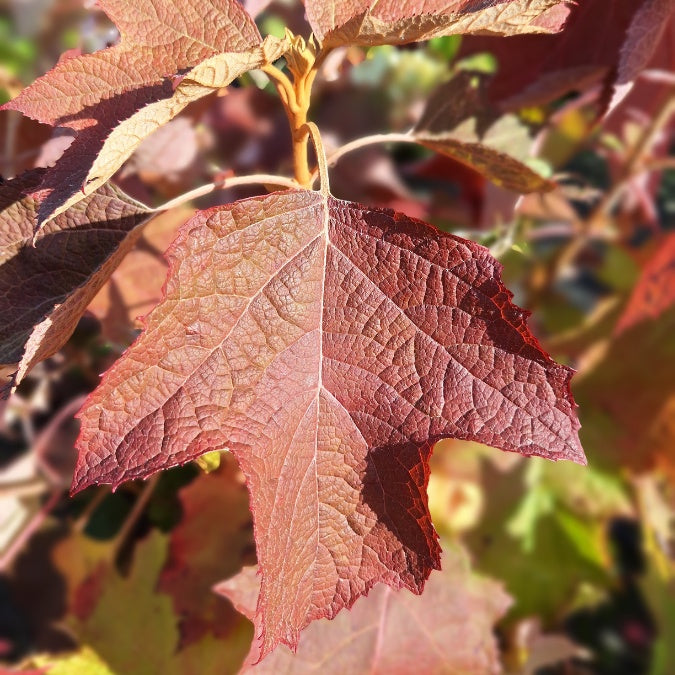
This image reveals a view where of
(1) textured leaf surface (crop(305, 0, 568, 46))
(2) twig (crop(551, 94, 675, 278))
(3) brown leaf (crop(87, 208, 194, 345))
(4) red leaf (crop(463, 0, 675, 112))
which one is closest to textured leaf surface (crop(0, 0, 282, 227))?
(1) textured leaf surface (crop(305, 0, 568, 46))

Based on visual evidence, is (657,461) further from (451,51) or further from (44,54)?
(44,54)

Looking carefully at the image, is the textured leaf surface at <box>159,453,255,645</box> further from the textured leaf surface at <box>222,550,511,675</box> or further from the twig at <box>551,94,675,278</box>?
the twig at <box>551,94,675,278</box>

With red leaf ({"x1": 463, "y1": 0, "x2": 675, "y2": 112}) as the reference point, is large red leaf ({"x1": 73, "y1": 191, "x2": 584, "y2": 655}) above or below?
below

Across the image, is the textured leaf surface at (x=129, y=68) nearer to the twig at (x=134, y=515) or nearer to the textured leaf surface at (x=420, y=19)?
the textured leaf surface at (x=420, y=19)

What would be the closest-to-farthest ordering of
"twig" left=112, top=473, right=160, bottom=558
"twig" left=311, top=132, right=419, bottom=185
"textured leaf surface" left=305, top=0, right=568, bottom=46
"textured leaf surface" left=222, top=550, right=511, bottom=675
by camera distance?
"textured leaf surface" left=305, top=0, right=568, bottom=46, "twig" left=311, top=132, right=419, bottom=185, "textured leaf surface" left=222, top=550, right=511, bottom=675, "twig" left=112, top=473, right=160, bottom=558

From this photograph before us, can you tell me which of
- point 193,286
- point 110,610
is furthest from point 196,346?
point 110,610

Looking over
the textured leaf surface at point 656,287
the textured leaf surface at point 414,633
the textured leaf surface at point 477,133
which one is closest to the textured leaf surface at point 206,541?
the textured leaf surface at point 414,633
